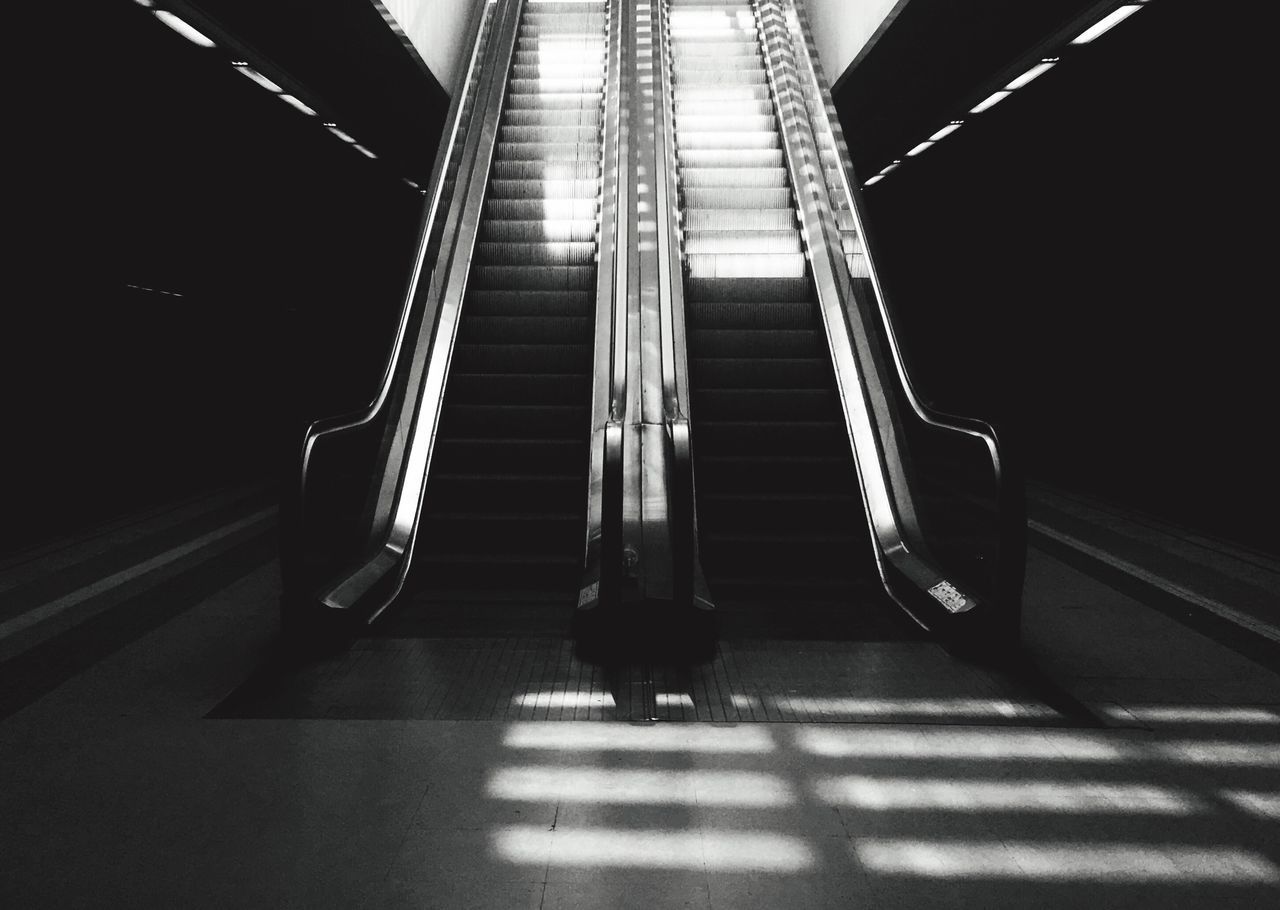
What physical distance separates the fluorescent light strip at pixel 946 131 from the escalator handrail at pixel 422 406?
4384 mm

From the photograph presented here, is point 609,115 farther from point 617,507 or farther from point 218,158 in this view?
point 617,507

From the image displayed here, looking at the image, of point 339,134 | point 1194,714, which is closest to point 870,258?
point 1194,714

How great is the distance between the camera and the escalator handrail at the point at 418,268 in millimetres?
3664

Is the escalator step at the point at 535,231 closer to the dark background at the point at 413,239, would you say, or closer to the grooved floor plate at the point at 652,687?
the dark background at the point at 413,239

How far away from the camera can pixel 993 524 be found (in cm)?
364

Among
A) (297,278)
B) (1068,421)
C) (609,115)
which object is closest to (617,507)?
(609,115)

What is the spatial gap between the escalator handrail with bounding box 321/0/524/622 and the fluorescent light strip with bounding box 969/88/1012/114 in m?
4.37

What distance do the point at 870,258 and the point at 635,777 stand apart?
13.1 feet

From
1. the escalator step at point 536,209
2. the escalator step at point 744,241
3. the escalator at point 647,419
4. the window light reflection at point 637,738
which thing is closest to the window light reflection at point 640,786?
the window light reflection at point 637,738

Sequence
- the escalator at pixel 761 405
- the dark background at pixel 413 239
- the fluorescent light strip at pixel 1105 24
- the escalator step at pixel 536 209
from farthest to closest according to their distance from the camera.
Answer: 1. the escalator step at pixel 536 209
2. the dark background at pixel 413 239
3. the fluorescent light strip at pixel 1105 24
4. the escalator at pixel 761 405

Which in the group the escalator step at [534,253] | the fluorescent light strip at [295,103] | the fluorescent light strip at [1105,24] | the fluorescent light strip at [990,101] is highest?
the fluorescent light strip at [295,103]

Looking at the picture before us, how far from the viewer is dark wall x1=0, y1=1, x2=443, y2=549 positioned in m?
5.14

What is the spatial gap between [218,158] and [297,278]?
2.07 metres

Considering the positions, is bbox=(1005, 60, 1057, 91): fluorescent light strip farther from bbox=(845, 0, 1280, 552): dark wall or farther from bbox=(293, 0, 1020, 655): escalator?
bbox=(293, 0, 1020, 655): escalator
